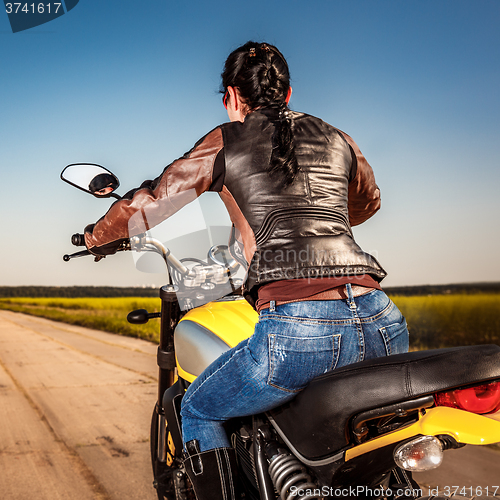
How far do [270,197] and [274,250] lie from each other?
189 millimetres

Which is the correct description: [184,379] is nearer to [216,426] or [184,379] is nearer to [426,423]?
[216,426]

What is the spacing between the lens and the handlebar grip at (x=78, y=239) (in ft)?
6.38

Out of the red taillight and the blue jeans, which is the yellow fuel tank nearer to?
the blue jeans

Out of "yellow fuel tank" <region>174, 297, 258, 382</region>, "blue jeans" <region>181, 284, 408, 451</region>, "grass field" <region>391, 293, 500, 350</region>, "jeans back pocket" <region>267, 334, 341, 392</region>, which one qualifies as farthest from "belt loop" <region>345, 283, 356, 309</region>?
"grass field" <region>391, 293, 500, 350</region>

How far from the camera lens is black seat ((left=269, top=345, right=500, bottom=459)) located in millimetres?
1137

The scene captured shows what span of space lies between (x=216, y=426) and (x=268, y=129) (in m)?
1.15

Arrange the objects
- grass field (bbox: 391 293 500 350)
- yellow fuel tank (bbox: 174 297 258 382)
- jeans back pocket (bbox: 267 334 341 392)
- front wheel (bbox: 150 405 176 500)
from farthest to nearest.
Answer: grass field (bbox: 391 293 500 350) < front wheel (bbox: 150 405 176 500) < yellow fuel tank (bbox: 174 297 258 382) < jeans back pocket (bbox: 267 334 341 392)

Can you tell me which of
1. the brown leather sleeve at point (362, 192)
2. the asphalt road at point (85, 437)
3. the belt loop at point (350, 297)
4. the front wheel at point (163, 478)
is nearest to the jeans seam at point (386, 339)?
the belt loop at point (350, 297)

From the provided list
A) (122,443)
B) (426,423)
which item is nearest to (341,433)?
(426,423)

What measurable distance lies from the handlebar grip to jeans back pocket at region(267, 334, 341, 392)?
108 cm

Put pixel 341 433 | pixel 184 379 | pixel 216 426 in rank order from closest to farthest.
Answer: pixel 341 433 → pixel 216 426 → pixel 184 379

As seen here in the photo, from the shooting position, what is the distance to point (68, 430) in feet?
12.3

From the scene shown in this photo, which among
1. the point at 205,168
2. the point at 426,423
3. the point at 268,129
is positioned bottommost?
the point at 426,423

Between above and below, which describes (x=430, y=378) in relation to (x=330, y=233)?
below
